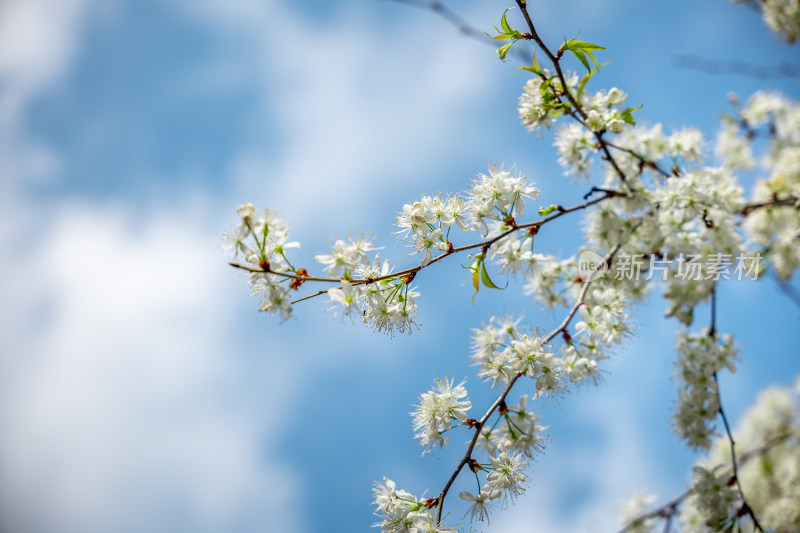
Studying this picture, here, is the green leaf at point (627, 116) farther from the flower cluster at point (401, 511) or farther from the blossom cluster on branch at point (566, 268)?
the flower cluster at point (401, 511)

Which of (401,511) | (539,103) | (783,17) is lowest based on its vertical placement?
(401,511)

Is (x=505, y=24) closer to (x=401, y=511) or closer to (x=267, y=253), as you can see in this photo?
(x=267, y=253)

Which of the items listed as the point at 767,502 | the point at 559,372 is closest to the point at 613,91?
the point at 559,372

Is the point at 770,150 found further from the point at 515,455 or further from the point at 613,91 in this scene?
the point at 515,455

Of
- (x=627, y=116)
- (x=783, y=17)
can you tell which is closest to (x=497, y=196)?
(x=627, y=116)

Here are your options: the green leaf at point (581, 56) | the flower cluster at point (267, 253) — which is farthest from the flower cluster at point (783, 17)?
the flower cluster at point (267, 253)

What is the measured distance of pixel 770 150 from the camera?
6.00 meters

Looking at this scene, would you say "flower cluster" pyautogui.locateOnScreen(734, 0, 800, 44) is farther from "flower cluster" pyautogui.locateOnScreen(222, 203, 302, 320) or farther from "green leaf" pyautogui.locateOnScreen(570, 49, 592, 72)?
"flower cluster" pyautogui.locateOnScreen(222, 203, 302, 320)

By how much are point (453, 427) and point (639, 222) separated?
2.03m

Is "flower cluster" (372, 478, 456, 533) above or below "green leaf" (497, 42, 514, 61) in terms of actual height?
below

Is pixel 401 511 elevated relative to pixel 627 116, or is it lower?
lower

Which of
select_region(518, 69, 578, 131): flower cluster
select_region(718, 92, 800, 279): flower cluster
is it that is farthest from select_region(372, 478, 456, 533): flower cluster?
select_region(718, 92, 800, 279): flower cluster

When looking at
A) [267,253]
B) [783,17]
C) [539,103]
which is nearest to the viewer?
[267,253]

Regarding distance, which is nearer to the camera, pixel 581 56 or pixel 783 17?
pixel 581 56
